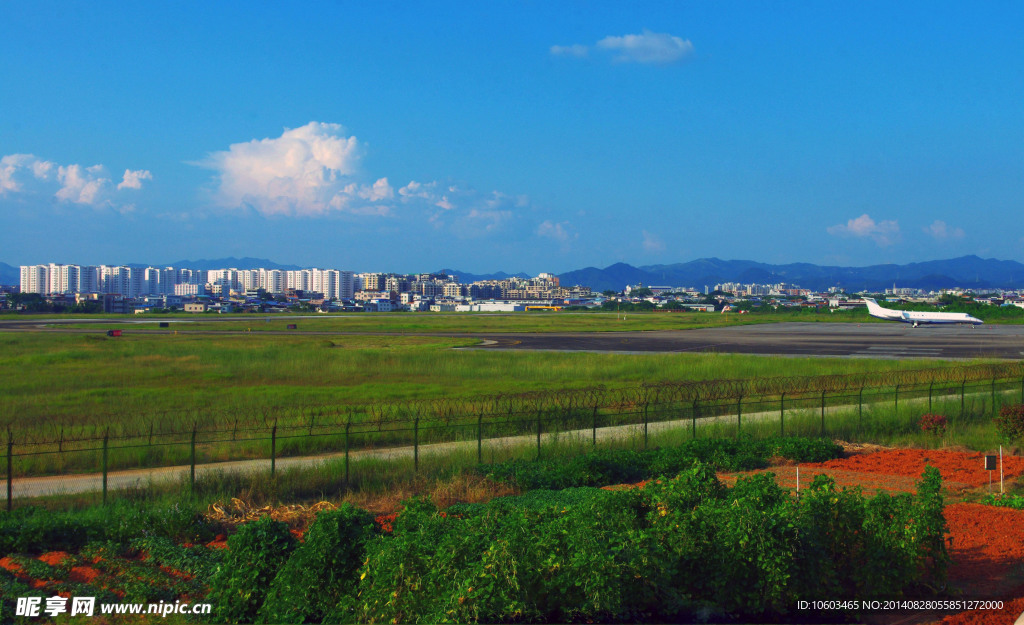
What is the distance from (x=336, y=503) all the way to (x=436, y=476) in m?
2.90

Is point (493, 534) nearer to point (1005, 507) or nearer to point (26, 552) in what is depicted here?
point (26, 552)

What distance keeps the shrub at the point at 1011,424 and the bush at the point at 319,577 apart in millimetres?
22265

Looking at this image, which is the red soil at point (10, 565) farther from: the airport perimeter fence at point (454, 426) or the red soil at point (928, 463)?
the red soil at point (928, 463)

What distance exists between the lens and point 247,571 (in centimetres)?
912

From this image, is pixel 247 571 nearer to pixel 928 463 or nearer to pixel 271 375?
pixel 928 463

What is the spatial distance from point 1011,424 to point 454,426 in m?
18.1

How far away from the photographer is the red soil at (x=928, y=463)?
18703 millimetres

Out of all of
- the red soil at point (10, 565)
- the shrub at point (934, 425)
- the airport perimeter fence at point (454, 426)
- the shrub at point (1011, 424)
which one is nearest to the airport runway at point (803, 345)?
the airport perimeter fence at point (454, 426)

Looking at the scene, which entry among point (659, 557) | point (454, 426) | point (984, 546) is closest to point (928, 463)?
point (984, 546)

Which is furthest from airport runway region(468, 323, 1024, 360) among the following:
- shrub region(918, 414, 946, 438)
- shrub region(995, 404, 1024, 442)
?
shrub region(995, 404, 1024, 442)

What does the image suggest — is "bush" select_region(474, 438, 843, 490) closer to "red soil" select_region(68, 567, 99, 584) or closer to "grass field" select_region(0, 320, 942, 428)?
"red soil" select_region(68, 567, 99, 584)

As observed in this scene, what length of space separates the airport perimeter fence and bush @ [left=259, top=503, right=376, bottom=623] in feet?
28.4

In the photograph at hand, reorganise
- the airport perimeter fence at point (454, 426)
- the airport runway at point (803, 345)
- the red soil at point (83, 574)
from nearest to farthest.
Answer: the red soil at point (83, 574)
the airport perimeter fence at point (454, 426)
the airport runway at point (803, 345)

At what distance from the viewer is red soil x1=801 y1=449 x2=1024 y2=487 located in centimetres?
1870
